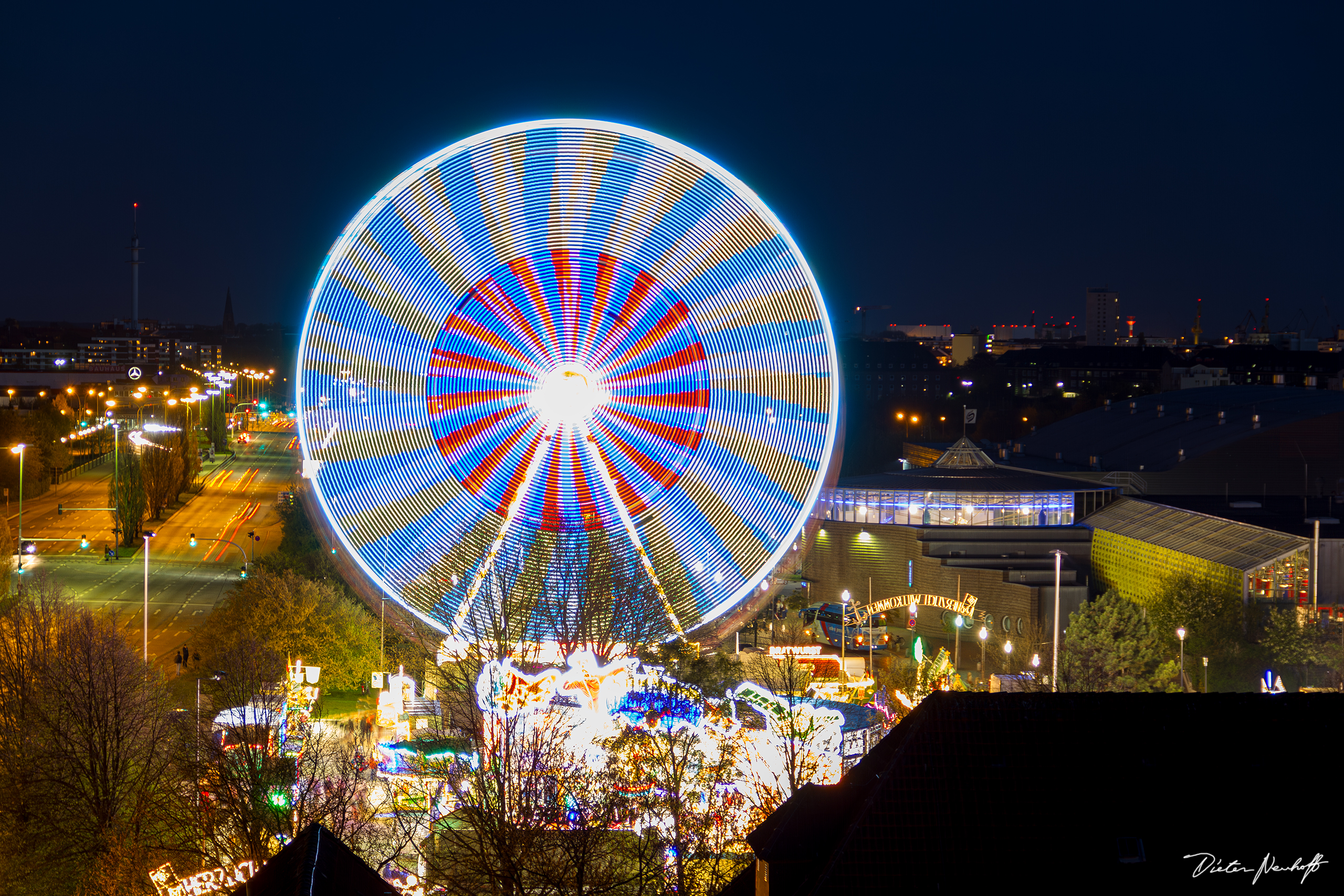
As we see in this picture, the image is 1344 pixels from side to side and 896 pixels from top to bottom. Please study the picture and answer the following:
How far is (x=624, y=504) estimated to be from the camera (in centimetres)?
2661

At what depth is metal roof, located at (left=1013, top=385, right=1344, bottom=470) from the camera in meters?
61.3

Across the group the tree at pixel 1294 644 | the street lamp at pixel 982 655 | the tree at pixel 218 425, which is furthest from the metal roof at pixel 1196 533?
the tree at pixel 218 425

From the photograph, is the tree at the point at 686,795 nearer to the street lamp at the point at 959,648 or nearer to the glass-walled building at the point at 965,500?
the street lamp at the point at 959,648

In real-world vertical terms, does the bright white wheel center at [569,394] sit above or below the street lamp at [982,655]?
above

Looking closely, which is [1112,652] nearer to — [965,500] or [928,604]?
[928,604]

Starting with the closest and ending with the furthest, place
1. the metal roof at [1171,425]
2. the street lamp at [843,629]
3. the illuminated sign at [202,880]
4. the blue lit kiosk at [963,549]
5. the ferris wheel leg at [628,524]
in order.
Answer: the illuminated sign at [202,880] < the ferris wheel leg at [628,524] < the street lamp at [843,629] < the blue lit kiosk at [963,549] < the metal roof at [1171,425]

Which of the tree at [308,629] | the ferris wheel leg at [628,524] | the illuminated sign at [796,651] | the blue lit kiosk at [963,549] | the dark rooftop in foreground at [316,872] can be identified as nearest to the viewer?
the dark rooftop in foreground at [316,872]

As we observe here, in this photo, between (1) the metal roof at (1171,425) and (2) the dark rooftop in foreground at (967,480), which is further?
(1) the metal roof at (1171,425)

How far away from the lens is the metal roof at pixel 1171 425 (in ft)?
201

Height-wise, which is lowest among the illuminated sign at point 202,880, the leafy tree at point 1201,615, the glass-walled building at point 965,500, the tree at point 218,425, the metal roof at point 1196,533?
the illuminated sign at point 202,880

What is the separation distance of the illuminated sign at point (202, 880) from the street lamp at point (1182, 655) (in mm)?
Result: 21334

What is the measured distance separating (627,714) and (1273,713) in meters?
11.9

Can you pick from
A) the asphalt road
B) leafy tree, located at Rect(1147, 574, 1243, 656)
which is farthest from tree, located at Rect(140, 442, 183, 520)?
leafy tree, located at Rect(1147, 574, 1243, 656)
